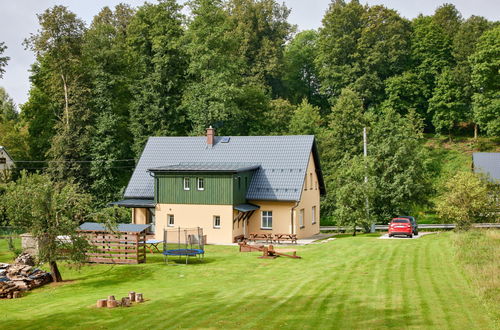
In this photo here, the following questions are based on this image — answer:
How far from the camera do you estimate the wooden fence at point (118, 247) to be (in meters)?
27.5

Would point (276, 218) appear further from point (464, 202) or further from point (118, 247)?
point (118, 247)

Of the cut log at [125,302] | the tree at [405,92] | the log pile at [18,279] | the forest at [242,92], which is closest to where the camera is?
the cut log at [125,302]

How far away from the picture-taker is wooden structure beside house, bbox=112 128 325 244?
125 feet

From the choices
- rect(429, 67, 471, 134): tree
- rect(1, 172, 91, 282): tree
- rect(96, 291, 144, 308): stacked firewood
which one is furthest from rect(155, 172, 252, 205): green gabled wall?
rect(429, 67, 471, 134): tree

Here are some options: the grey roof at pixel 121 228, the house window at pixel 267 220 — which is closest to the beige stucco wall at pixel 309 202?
the house window at pixel 267 220

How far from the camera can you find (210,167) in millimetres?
38406

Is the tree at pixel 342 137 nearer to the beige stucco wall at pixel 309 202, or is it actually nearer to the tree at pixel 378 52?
the beige stucco wall at pixel 309 202

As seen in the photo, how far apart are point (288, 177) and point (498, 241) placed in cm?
1641

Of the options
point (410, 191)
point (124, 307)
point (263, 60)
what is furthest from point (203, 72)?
point (124, 307)

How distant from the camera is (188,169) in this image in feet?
125

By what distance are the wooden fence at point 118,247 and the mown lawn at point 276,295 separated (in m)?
0.84

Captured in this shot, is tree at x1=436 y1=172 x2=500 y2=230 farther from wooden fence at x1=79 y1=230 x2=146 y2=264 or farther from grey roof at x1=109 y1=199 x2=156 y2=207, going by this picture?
wooden fence at x1=79 y1=230 x2=146 y2=264

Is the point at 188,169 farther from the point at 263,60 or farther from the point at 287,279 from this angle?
the point at 263,60

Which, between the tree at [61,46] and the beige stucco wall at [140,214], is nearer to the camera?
the beige stucco wall at [140,214]
